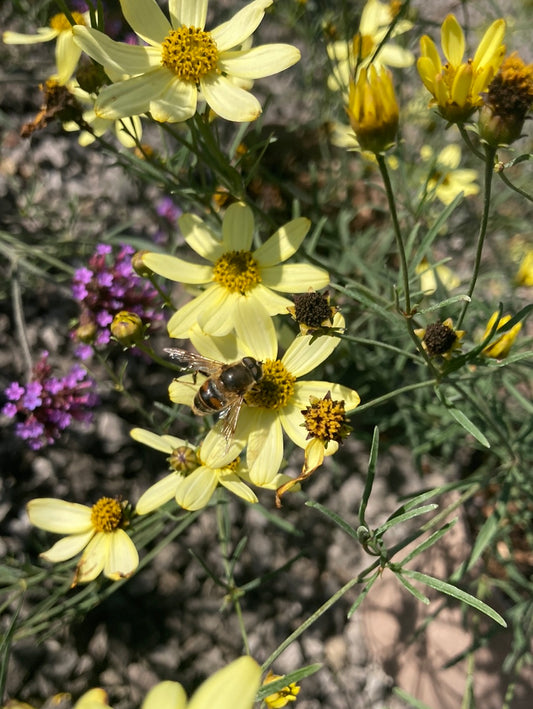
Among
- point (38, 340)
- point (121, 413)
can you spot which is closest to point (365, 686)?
point (121, 413)

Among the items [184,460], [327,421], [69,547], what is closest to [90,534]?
A: [69,547]

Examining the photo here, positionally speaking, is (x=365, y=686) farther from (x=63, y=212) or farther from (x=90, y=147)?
(x=90, y=147)

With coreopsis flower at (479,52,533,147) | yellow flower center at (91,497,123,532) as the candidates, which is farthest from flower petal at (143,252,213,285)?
coreopsis flower at (479,52,533,147)

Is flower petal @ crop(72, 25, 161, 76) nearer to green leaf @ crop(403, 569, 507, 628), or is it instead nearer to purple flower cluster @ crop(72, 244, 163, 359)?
purple flower cluster @ crop(72, 244, 163, 359)

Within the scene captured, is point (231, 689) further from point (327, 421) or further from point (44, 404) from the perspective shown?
point (44, 404)

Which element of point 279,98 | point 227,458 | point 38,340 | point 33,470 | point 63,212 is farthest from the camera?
point 279,98
